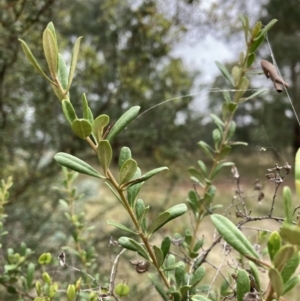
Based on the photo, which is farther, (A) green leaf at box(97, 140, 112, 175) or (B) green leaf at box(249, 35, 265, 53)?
(B) green leaf at box(249, 35, 265, 53)

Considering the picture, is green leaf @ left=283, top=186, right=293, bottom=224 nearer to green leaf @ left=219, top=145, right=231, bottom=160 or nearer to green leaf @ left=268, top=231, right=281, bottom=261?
green leaf @ left=268, top=231, right=281, bottom=261

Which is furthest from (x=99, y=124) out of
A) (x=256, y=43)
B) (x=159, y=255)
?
(x=256, y=43)

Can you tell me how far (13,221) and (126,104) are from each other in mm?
887

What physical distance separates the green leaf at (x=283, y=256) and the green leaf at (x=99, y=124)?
0.16m

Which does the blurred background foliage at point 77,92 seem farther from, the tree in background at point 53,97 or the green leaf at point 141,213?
the green leaf at point 141,213

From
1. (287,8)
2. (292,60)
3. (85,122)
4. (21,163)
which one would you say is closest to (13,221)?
(21,163)

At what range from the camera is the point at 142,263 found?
39 cm

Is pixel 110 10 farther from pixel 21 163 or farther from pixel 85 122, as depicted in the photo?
pixel 85 122

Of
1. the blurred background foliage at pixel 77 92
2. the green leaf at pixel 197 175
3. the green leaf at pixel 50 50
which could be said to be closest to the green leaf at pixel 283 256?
the green leaf at pixel 50 50

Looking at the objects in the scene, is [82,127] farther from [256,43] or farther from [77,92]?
[77,92]

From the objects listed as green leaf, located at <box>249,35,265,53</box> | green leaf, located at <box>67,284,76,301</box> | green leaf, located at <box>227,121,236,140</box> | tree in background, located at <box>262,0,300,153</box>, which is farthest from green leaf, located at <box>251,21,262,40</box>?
tree in background, located at <box>262,0,300,153</box>

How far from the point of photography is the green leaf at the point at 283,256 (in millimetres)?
210

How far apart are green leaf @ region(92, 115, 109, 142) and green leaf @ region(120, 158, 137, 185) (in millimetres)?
32

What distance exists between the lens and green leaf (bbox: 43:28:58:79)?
0.30 m
